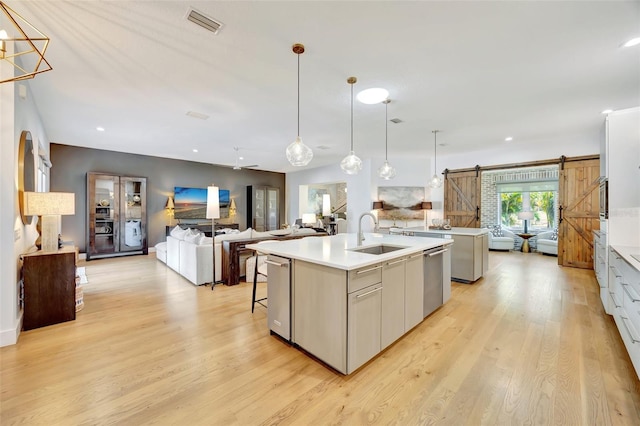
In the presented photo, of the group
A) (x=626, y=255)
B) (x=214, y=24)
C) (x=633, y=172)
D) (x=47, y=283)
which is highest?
(x=214, y=24)

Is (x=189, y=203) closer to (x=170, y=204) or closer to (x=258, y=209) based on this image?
(x=170, y=204)

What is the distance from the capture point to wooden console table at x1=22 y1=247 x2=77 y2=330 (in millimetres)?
2727

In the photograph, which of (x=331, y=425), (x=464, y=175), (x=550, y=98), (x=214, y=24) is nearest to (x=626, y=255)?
(x=550, y=98)

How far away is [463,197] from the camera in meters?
7.19

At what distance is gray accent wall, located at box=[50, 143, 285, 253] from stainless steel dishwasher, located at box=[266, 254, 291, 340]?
6.23m

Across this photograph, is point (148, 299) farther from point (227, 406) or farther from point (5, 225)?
point (227, 406)

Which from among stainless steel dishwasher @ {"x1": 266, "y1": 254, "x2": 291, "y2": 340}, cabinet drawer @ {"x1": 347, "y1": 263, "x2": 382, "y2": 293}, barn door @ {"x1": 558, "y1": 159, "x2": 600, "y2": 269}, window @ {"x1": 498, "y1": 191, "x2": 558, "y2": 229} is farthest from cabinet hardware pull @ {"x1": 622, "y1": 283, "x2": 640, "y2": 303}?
window @ {"x1": 498, "y1": 191, "x2": 558, "y2": 229}

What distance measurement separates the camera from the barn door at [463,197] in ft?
22.8

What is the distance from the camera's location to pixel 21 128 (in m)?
2.90

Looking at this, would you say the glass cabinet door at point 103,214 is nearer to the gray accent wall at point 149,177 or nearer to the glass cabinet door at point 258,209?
the gray accent wall at point 149,177

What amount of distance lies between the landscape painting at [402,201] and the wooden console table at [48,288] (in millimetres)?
6582

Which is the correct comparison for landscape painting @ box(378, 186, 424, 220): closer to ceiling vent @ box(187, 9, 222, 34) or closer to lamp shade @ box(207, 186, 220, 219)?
lamp shade @ box(207, 186, 220, 219)

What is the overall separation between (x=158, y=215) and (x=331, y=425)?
758cm

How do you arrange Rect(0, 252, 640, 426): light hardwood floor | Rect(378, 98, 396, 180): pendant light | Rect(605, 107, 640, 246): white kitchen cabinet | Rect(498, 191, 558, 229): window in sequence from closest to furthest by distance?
Rect(0, 252, 640, 426): light hardwood floor
Rect(605, 107, 640, 246): white kitchen cabinet
Rect(378, 98, 396, 180): pendant light
Rect(498, 191, 558, 229): window
